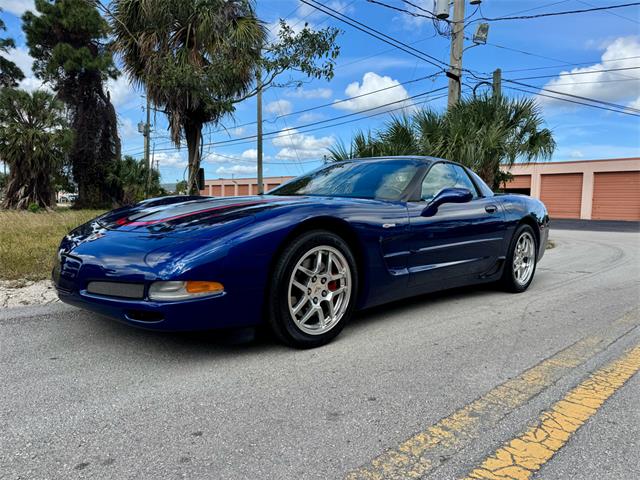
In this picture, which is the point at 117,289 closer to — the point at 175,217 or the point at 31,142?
the point at 175,217

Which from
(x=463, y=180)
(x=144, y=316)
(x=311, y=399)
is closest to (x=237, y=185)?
(x=463, y=180)

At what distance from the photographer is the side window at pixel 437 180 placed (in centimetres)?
390

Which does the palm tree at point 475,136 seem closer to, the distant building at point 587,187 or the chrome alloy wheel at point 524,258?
the chrome alloy wheel at point 524,258

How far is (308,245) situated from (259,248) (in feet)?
1.14

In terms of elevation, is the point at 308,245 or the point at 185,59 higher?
the point at 185,59

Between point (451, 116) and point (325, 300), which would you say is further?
point (451, 116)

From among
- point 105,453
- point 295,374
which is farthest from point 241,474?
point 295,374

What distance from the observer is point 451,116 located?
10578 mm

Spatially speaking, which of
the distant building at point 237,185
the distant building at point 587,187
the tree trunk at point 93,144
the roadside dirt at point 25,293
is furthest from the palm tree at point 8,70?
the roadside dirt at point 25,293

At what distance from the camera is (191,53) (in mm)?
10516

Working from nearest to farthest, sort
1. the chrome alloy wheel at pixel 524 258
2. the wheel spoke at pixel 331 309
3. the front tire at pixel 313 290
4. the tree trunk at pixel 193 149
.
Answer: the front tire at pixel 313 290
the wheel spoke at pixel 331 309
the chrome alloy wheel at pixel 524 258
the tree trunk at pixel 193 149

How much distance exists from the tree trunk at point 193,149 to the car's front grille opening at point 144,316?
8.66 m

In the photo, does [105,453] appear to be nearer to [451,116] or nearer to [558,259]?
[558,259]

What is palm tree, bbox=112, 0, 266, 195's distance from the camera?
31.5ft
